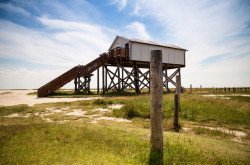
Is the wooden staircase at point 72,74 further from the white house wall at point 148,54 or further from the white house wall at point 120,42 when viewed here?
the white house wall at point 148,54

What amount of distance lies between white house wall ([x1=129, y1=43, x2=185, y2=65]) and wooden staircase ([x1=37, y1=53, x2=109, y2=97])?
437 cm

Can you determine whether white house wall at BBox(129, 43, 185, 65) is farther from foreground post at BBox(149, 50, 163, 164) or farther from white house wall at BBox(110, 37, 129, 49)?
foreground post at BBox(149, 50, 163, 164)

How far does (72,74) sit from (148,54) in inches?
455

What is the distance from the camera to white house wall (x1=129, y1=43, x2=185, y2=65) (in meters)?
30.5

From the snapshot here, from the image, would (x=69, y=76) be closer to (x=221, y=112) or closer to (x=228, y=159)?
(x=221, y=112)

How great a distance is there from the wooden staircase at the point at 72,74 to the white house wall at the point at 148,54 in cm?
437

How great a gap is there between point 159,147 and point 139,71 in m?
27.0

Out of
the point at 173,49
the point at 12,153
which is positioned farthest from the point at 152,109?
the point at 173,49

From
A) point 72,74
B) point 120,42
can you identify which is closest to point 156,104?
point 72,74

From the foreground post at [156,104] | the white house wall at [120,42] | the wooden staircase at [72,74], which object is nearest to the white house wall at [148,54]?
the white house wall at [120,42]

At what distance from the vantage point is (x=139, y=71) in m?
33.0

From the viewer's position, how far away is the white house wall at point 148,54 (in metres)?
30.5

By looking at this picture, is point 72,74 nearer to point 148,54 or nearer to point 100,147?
point 148,54

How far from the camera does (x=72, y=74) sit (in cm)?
3131
